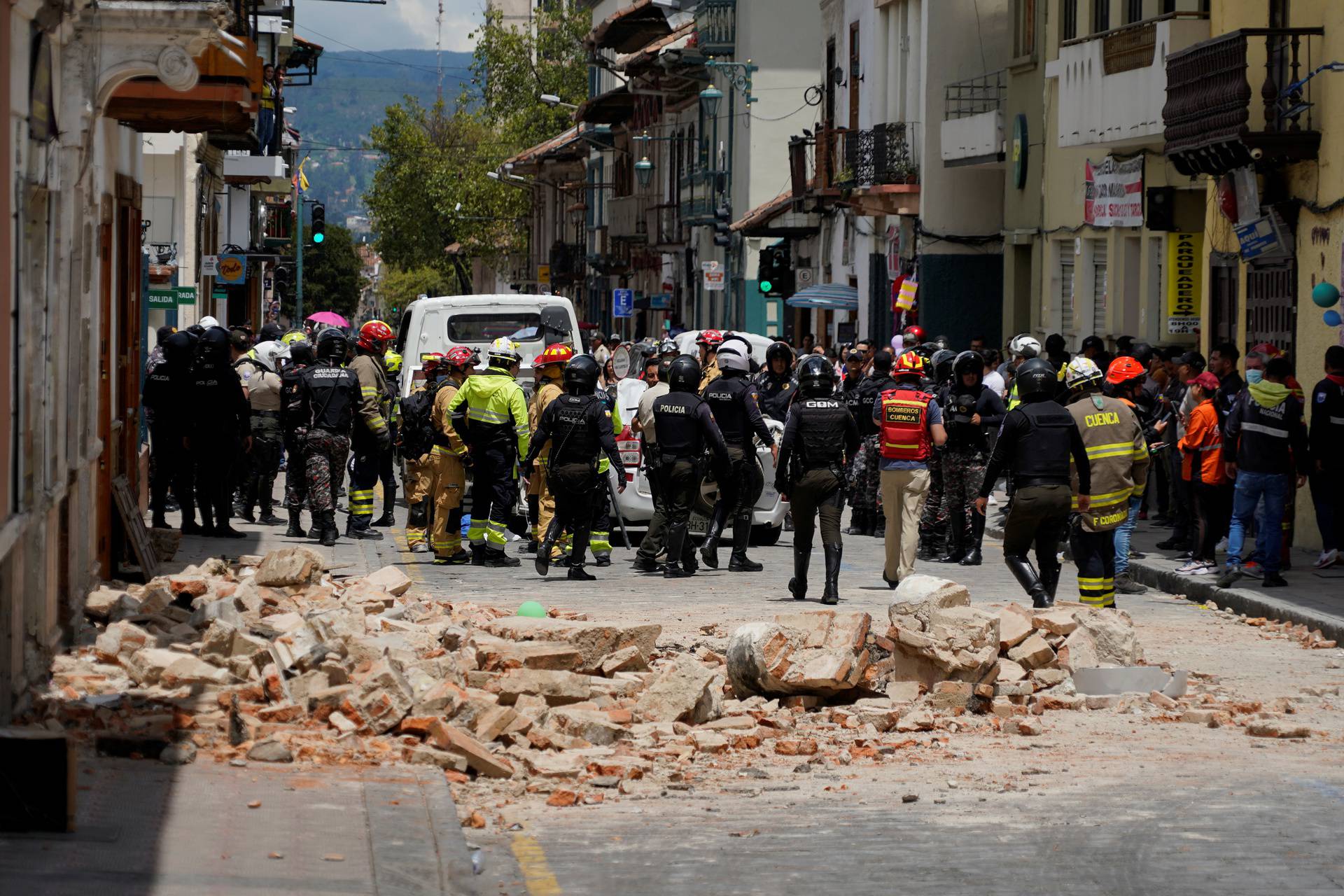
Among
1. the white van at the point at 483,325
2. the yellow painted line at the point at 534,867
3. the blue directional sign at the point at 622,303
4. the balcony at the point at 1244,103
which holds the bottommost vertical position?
the yellow painted line at the point at 534,867

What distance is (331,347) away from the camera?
1872 centimetres

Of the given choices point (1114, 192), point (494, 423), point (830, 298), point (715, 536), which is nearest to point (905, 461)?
point (715, 536)

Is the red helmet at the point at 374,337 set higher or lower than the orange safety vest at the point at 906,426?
higher

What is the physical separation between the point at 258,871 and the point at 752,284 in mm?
45628

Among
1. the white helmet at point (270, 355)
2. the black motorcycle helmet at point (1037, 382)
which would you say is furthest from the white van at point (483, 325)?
the black motorcycle helmet at point (1037, 382)

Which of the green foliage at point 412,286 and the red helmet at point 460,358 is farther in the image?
the green foliage at point 412,286

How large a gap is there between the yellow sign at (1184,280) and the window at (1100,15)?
3.22 meters

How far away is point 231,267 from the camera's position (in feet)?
141

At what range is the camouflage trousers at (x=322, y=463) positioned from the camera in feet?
60.3

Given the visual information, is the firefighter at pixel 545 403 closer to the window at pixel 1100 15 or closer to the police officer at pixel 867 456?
the police officer at pixel 867 456

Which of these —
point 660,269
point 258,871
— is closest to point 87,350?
point 258,871

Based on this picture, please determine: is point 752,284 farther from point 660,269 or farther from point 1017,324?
point 1017,324

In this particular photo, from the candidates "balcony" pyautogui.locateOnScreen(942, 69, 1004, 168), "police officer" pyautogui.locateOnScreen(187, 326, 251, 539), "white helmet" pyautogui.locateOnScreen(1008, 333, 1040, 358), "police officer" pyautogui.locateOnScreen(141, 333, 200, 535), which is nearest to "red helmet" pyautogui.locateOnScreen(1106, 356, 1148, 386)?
"white helmet" pyautogui.locateOnScreen(1008, 333, 1040, 358)

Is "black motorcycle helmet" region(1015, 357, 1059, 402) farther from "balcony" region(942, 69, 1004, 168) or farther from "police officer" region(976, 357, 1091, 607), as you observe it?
"balcony" region(942, 69, 1004, 168)
